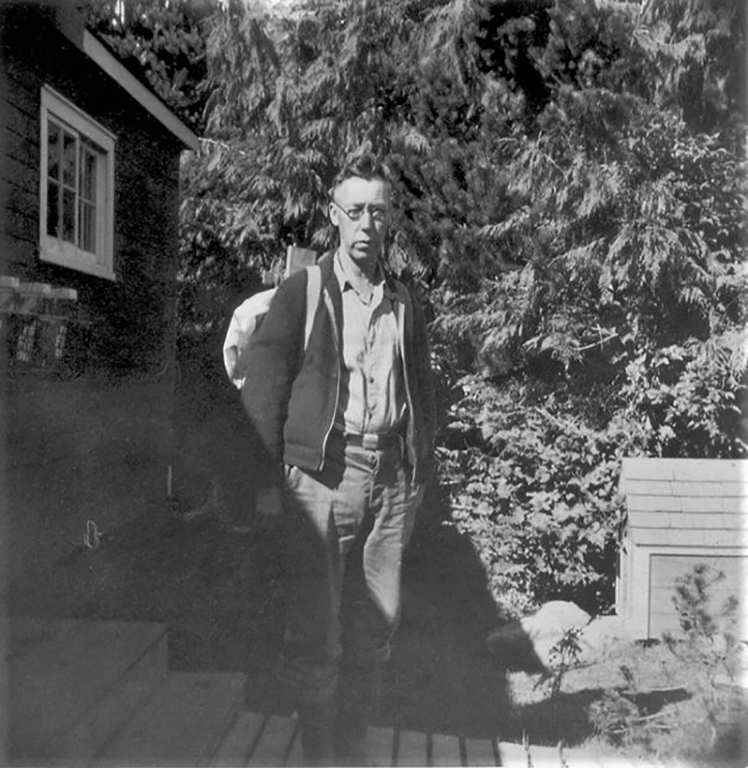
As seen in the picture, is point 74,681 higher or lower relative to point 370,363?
lower

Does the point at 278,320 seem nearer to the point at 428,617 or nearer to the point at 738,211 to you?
the point at 428,617

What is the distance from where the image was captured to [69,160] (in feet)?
8.93

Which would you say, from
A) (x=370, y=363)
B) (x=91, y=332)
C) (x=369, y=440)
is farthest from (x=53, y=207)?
(x=369, y=440)

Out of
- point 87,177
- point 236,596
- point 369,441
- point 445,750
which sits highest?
point 87,177

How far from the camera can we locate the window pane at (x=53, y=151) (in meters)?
2.66

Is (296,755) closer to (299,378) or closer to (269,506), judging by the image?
(269,506)

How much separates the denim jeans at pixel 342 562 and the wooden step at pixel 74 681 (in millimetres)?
434

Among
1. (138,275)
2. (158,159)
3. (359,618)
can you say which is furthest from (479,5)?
(359,618)

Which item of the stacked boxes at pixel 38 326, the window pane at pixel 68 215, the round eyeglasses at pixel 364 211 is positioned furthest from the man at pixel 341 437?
the window pane at pixel 68 215

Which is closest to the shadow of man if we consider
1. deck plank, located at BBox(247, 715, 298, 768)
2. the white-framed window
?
deck plank, located at BBox(247, 715, 298, 768)

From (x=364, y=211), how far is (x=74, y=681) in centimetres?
151

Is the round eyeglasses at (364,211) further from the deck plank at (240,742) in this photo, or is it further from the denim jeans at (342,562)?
the deck plank at (240,742)

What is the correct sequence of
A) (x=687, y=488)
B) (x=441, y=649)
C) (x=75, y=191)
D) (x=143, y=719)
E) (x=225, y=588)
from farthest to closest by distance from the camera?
(x=687, y=488) → (x=441, y=649) → (x=225, y=588) → (x=75, y=191) → (x=143, y=719)

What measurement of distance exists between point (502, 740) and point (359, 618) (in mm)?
620
